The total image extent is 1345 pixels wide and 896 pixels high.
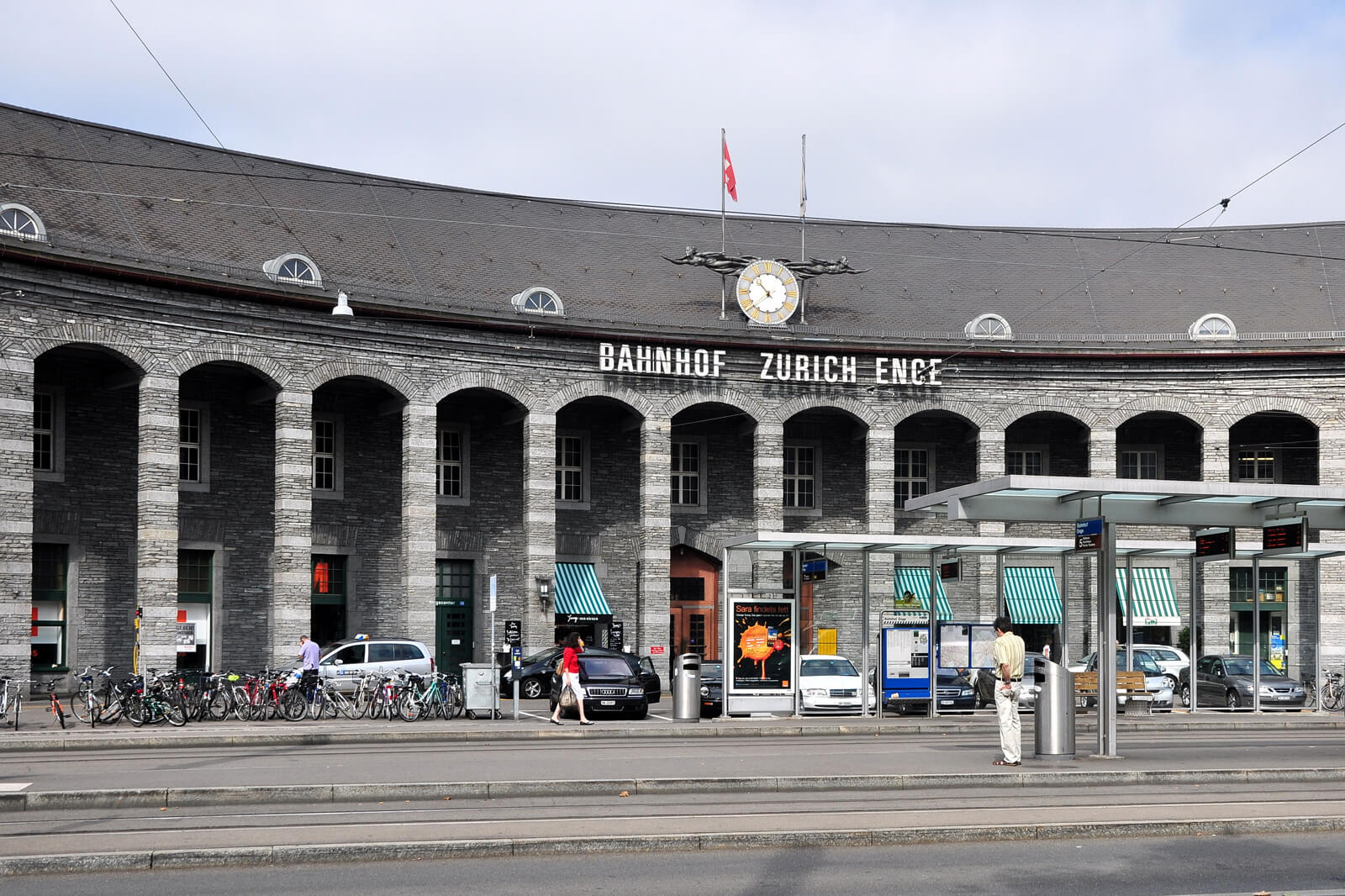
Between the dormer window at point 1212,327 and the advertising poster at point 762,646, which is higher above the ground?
the dormer window at point 1212,327

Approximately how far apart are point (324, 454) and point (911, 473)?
18.3 m

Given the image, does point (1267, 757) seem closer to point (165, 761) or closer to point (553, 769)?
point (553, 769)

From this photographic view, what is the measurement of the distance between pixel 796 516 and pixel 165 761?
94.2ft

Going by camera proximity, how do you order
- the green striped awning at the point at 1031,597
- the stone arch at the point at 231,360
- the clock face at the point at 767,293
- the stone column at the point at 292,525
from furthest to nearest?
the green striped awning at the point at 1031,597 → the clock face at the point at 767,293 → the stone column at the point at 292,525 → the stone arch at the point at 231,360

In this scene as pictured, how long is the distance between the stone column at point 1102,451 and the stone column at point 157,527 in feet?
85.7

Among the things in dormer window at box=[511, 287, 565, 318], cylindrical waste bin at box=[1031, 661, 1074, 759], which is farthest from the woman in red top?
dormer window at box=[511, 287, 565, 318]

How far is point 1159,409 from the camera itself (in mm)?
46625

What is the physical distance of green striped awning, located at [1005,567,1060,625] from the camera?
153 feet

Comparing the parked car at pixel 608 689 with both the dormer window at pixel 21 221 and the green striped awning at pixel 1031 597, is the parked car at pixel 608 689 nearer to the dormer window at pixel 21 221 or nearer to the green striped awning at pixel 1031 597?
the dormer window at pixel 21 221

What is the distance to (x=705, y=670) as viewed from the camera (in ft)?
116

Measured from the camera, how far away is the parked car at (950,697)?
32688 millimetres

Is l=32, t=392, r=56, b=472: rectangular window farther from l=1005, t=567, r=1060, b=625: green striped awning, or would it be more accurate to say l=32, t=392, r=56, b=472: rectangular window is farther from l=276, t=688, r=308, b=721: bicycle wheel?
l=1005, t=567, r=1060, b=625: green striped awning

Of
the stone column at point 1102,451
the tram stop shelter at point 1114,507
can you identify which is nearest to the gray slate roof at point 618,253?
the stone column at point 1102,451

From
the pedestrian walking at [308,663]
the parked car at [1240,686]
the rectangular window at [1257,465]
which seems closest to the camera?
the pedestrian walking at [308,663]
